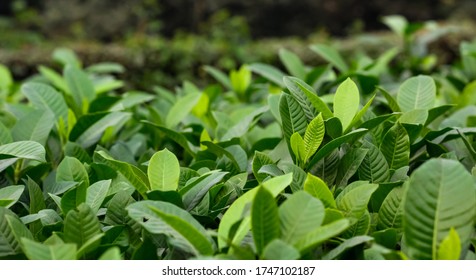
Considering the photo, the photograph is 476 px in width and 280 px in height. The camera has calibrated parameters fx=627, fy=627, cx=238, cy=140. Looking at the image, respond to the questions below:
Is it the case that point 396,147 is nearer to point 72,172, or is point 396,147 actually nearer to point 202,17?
point 72,172

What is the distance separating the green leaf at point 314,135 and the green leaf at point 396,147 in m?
0.19

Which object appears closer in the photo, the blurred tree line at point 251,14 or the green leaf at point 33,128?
the green leaf at point 33,128

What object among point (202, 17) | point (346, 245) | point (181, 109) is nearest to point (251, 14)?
point (202, 17)

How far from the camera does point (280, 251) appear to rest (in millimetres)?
1087

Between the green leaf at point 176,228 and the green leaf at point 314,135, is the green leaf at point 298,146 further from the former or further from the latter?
the green leaf at point 176,228

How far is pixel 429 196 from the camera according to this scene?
1.08m

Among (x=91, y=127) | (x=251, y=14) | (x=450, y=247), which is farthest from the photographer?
(x=251, y=14)

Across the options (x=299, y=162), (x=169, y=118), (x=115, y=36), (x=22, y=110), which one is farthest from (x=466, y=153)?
(x=115, y=36)

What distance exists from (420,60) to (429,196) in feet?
7.71

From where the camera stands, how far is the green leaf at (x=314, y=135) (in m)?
1.42

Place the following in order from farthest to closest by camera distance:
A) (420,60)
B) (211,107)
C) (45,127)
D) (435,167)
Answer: (420,60) < (211,107) < (45,127) < (435,167)

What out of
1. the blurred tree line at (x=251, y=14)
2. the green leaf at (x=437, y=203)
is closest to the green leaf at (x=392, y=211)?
the green leaf at (x=437, y=203)

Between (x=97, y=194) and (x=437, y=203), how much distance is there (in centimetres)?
71
